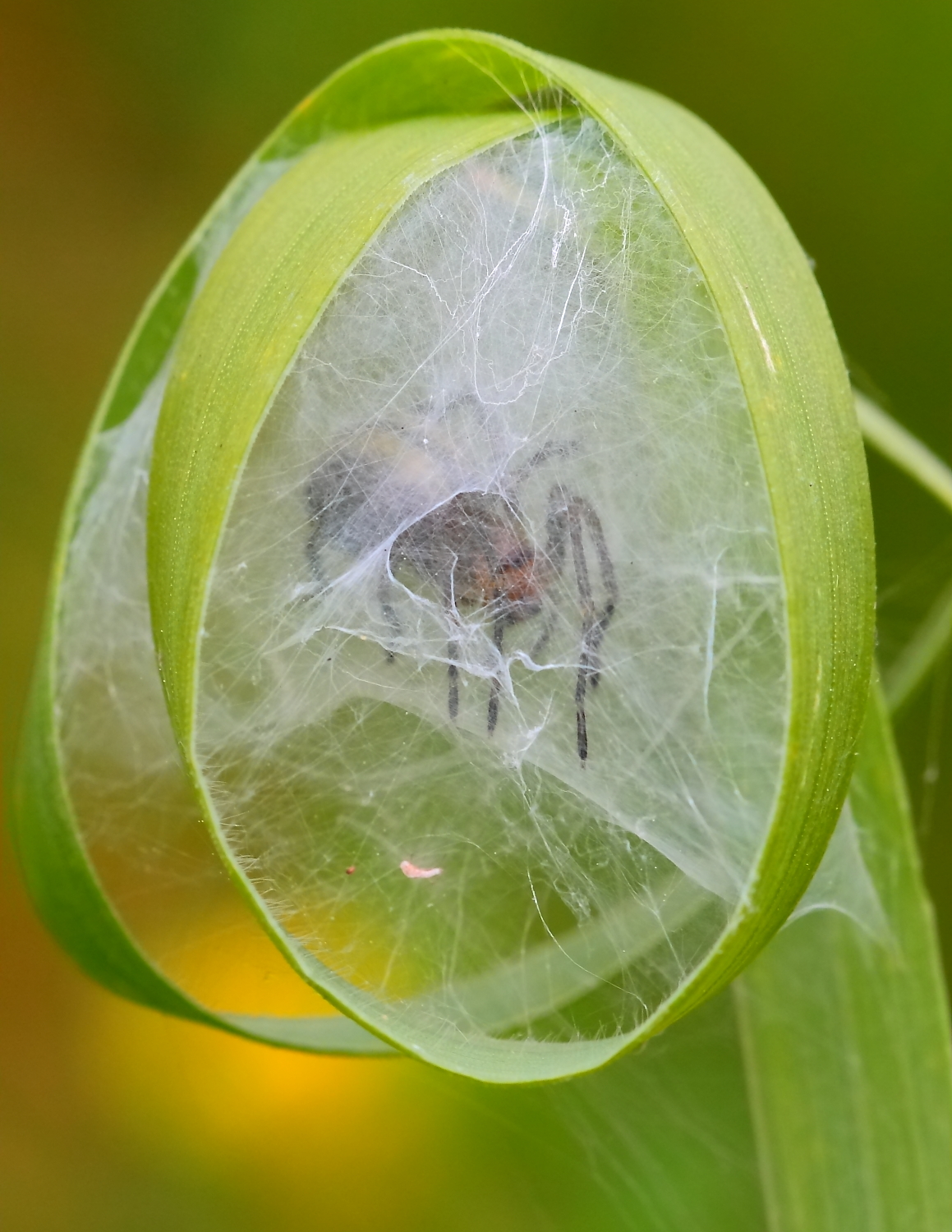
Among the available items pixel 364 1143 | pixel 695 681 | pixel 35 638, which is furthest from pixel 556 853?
pixel 35 638

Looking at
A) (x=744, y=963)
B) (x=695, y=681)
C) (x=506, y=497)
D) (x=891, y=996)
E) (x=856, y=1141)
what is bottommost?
(x=856, y=1141)

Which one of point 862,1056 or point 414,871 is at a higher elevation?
point 414,871

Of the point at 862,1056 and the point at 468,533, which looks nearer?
the point at 468,533

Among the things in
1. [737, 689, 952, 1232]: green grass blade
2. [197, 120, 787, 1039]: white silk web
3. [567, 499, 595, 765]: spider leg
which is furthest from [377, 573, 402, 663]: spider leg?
[737, 689, 952, 1232]: green grass blade

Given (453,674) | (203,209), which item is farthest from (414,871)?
(203,209)

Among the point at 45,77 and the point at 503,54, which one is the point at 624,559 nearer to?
the point at 503,54

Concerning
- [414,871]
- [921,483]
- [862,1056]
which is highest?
[921,483]

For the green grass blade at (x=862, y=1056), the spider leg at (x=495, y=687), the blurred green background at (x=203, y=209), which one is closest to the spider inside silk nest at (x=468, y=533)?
the spider leg at (x=495, y=687)

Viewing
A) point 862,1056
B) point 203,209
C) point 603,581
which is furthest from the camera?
point 203,209

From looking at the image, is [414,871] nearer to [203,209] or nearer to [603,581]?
[603,581]
